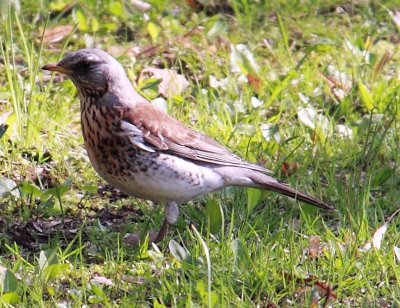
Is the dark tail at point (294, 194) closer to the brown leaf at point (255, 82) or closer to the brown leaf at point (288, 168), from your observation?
the brown leaf at point (288, 168)

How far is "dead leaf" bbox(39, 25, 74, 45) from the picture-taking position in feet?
22.6

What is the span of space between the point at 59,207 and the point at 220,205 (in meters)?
0.86

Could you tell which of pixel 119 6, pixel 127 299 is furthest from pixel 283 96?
pixel 127 299

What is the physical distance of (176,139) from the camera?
5078 mm

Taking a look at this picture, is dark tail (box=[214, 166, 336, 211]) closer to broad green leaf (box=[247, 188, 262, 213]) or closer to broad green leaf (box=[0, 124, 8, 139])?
broad green leaf (box=[247, 188, 262, 213])

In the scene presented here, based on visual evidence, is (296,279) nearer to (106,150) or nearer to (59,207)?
(106,150)

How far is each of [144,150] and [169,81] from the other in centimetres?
174

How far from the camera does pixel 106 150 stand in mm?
4805

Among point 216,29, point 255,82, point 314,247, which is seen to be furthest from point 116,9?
point 314,247

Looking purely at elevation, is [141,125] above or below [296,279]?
above

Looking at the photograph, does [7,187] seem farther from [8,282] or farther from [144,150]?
[8,282]

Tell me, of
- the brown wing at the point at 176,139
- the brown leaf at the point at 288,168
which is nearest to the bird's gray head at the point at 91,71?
the brown wing at the point at 176,139

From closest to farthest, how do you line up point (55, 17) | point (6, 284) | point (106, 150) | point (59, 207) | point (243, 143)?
point (6, 284) < point (106, 150) < point (59, 207) < point (243, 143) < point (55, 17)

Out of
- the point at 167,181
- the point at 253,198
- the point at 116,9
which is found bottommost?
the point at 253,198
